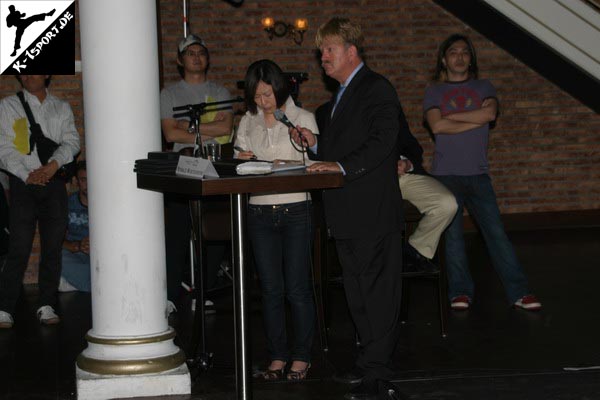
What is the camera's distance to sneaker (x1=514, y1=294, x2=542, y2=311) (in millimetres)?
6125

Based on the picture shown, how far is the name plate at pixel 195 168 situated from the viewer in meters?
3.54

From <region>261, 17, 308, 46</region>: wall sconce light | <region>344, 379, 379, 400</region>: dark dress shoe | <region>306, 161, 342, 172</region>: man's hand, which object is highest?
<region>261, 17, 308, 46</region>: wall sconce light

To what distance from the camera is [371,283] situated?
169 inches

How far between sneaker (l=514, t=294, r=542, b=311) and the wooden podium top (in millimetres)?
2812

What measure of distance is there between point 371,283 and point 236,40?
18.5 ft

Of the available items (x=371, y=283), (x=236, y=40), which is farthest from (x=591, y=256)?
(x=371, y=283)

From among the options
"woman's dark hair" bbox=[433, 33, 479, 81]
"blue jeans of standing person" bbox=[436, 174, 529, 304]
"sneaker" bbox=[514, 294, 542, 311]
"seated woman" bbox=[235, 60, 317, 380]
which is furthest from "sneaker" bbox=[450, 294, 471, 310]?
"seated woman" bbox=[235, 60, 317, 380]

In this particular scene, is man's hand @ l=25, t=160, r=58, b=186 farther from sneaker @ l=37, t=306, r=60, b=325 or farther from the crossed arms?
the crossed arms

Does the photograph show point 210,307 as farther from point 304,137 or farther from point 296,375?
point 304,137

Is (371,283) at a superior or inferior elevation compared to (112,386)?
superior

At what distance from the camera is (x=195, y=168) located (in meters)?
3.61

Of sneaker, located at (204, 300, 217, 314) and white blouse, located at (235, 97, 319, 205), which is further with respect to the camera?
sneaker, located at (204, 300, 217, 314)

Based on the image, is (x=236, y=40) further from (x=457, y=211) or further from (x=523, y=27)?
(x=457, y=211)

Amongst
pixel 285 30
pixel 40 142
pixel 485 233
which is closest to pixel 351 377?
pixel 485 233
